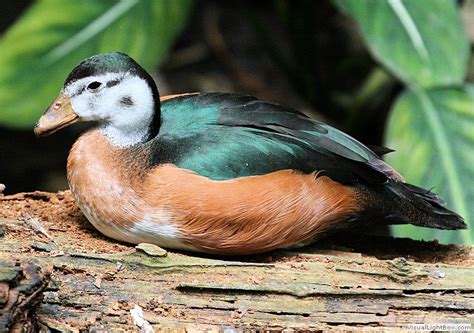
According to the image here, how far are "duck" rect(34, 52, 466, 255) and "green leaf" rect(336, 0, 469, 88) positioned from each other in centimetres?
92

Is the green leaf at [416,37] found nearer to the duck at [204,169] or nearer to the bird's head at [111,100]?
the duck at [204,169]

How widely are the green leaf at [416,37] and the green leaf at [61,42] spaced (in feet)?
2.46

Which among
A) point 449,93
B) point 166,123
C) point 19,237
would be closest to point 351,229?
point 166,123

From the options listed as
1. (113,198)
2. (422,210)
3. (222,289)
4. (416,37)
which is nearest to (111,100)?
(113,198)

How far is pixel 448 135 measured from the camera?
2814mm

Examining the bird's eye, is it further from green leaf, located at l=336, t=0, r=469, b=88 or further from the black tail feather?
green leaf, located at l=336, t=0, r=469, b=88

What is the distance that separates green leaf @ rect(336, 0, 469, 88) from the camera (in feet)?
9.43

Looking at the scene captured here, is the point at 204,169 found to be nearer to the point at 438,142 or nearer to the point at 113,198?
the point at 113,198

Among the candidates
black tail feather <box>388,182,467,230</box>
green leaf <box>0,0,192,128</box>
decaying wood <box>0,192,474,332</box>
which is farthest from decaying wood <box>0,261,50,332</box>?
green leaf <box>0,0,192,128</box>

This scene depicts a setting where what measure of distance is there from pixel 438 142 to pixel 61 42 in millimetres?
1437

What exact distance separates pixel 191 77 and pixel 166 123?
8.24 ft

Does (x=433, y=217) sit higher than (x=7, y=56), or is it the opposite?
(x=7, y=56)

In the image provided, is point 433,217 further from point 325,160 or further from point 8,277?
point 8,277

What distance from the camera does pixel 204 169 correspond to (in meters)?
1.89
